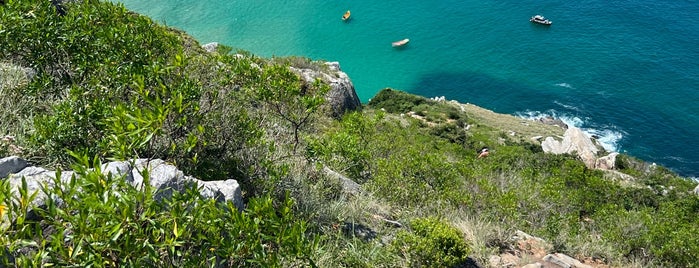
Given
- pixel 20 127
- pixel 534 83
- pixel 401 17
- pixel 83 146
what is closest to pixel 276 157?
pixel 83 146

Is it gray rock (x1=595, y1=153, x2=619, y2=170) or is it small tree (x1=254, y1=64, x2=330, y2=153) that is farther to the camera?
gray rock (x1=595, y1=153, x2=619, y2=170)

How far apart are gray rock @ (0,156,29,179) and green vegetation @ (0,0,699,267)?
0.51m

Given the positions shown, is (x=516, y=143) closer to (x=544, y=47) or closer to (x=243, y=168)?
(x=544, y=47)

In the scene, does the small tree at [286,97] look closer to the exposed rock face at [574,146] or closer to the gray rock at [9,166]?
the gray rock at [9,166]

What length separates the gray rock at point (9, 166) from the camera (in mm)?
5510

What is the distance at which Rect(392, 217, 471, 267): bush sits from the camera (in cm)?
696

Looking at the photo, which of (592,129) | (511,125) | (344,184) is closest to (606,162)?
(511,125)

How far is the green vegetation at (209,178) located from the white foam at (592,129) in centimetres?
2933

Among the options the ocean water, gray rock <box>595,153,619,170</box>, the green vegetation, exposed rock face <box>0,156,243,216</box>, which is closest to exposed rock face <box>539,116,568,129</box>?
the ocean water

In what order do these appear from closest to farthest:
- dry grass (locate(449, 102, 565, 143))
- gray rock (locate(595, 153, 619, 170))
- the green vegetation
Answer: the green vegetation, gray rock (locate(595, 153, 619, 170)), dry grass (locate(449, 102, 565, 143))

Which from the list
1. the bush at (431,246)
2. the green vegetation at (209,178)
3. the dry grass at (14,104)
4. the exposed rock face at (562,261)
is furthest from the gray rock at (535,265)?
the dry grass at (14,104)

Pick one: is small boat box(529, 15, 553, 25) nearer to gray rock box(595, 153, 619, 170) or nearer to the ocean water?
the ocean water

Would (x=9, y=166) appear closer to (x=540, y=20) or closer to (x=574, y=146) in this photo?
(x=574, y=146)

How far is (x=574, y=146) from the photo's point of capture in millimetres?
34469
